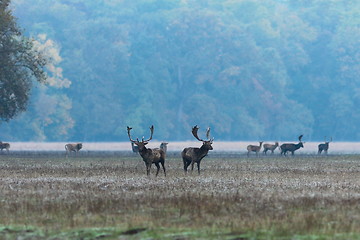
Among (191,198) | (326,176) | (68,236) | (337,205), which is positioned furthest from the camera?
(326,176)

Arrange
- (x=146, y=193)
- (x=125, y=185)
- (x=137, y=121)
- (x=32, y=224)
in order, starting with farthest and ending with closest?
(x=137, y=121), (x=125, y=185), (x=146, y=193), (x=32, y=224)

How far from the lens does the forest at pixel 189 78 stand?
366 feet

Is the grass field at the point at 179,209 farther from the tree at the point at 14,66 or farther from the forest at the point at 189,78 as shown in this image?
the forest at the point at 189,78

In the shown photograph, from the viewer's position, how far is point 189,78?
117000 millimetres

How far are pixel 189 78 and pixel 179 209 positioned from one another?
321 feet

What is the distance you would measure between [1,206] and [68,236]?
5.00m

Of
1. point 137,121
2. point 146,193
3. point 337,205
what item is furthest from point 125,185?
point 137,121

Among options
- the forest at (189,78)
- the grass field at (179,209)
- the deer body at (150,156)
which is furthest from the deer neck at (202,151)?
the forest at (189,78)

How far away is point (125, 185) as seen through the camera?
26062 millimetres

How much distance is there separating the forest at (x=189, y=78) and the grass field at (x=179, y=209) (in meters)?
81.6

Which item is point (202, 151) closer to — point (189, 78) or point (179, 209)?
point (179, 209)

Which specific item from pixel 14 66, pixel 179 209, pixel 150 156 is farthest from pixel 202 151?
pixel 14 66

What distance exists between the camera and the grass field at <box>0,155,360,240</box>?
16.0 m

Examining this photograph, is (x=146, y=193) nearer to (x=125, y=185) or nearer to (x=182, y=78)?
(x=125, y=185)
